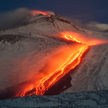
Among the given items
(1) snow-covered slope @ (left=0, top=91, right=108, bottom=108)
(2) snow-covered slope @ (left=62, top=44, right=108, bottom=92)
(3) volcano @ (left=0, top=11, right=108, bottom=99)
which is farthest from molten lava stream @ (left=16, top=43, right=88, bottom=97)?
(1) snow-covered slope @ (left=0, top=91, right=108, bottom=108)

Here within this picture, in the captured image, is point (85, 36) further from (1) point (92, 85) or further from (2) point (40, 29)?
(1) point (92, 85)

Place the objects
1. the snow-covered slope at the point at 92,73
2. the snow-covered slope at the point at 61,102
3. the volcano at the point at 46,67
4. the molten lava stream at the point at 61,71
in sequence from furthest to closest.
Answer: the molten lava stream at the point at 61,71, the volcano at the point at 46,67, the snow-covered slope at the point at 92,73, the snow-covered slope at the point at 61,102

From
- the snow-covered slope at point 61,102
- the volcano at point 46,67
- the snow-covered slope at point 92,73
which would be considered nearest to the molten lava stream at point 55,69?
the volcano at point 46,67

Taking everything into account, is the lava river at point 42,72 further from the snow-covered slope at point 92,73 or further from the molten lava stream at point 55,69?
the snow-covered slope at point 92,73

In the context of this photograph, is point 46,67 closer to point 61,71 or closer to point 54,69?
point 54,69

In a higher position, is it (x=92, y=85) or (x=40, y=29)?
(x=40, y=29)

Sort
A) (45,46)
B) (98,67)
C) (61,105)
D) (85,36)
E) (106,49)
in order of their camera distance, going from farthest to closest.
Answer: (85,36) → (45,46) → (106,49) → (98,67) → (61,105)

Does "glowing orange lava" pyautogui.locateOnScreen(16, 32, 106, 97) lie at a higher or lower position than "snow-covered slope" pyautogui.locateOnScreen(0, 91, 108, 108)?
higher

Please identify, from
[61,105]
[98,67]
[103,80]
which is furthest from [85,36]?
[61,105]

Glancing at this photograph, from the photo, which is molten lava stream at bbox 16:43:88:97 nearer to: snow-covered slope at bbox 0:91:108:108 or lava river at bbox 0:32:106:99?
lava river at bbox 0:32:106:99
